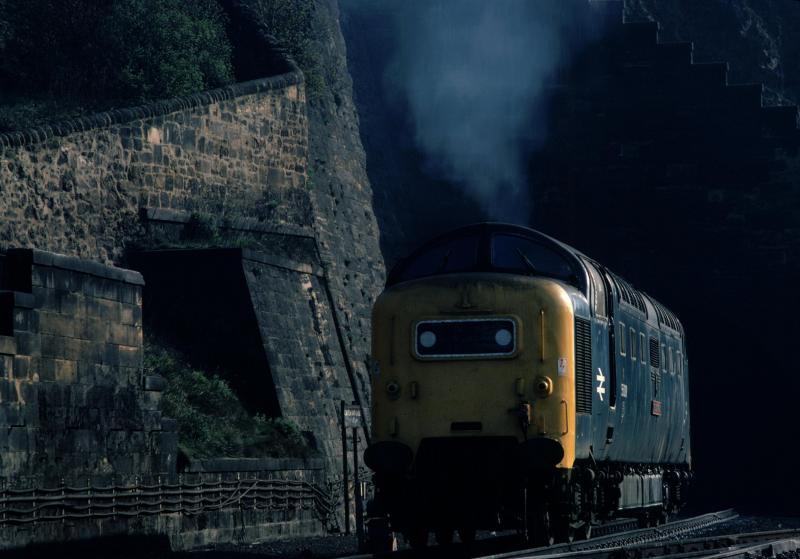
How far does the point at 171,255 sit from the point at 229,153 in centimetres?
356

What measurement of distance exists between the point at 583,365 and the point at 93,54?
15621 millimetres

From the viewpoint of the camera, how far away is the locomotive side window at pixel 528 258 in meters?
17.0

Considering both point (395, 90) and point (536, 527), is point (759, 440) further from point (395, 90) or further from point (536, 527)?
point (536, 527)

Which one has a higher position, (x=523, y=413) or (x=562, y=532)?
(x=523, y=413)

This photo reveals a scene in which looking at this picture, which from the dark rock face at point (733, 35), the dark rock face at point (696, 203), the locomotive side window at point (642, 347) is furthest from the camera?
the dark rock face at point (733, 35)

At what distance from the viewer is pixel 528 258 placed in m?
17.2

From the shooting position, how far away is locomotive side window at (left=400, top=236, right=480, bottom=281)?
17156mm

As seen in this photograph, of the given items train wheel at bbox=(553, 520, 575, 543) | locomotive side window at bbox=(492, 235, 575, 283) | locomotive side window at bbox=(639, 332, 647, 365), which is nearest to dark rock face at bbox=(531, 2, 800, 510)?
locomotive side window at bbox=(639, 332, 647, 365)

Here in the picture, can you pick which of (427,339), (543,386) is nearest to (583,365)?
(543,386)

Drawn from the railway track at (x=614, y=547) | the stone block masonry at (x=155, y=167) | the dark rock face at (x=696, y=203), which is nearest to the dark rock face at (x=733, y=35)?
the dark rock face at (x=696, y=203)

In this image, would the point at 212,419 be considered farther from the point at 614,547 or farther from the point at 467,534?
the point at 614,547

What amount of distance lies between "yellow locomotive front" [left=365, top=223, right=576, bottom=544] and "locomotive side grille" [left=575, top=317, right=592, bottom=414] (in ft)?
0.85

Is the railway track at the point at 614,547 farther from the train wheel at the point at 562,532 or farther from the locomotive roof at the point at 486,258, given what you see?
the locomotive roof at the point at 486,258

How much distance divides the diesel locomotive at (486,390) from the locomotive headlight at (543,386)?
0.02m
